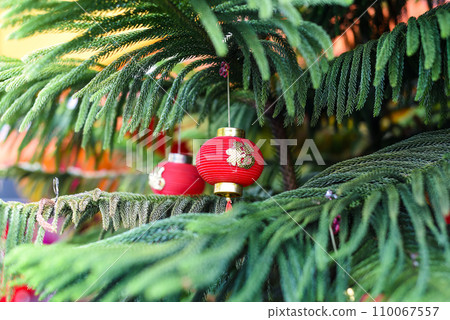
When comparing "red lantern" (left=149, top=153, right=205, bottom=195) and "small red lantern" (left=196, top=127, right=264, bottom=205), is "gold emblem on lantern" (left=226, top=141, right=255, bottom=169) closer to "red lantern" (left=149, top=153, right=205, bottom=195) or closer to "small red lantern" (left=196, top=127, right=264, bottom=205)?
"small red lantern" (left=196, top=127, right=264, bottom=205)

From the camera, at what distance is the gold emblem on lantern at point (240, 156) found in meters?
0.56

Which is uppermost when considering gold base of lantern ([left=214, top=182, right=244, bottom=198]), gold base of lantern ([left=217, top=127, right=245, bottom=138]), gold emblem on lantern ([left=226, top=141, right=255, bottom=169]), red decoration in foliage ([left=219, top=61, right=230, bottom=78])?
red decoration in foliage ([left=219, top=61, right=230, bottom=78])

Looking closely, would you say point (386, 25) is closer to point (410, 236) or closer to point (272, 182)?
point (272, 182)

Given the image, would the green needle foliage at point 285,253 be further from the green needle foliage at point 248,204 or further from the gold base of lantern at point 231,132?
the gold base of lantern at point 231,132

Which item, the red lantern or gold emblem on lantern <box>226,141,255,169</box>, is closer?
gold emblem on lantern <box>226,141,255,169</box>

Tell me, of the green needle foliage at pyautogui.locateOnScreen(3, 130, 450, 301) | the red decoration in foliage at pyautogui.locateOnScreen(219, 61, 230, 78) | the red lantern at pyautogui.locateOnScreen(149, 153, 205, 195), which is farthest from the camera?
the red lantern at pyautogui.locateOnScreen(149, 153, 205, 195)

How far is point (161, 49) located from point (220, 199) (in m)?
0.22

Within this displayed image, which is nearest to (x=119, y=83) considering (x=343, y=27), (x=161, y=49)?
(x=161, y=49)

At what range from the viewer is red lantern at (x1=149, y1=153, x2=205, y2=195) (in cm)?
70

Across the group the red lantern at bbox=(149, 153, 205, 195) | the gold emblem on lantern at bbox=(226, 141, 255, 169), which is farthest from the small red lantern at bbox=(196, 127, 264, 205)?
the red lantern at bbox=(149, 153, 205, 195)

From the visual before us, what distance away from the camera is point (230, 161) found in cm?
56
